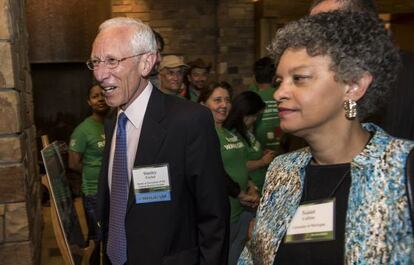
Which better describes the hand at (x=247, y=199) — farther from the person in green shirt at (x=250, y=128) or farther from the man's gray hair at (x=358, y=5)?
the man's gray hair at (x=358, y=5)

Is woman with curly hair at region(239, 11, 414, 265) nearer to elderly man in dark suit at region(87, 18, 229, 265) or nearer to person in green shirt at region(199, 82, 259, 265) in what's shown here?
elderly man in dark suit at region(87, 18, 229, 265)

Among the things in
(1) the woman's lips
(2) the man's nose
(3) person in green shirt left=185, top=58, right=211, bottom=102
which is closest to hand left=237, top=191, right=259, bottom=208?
(2) the man's nose

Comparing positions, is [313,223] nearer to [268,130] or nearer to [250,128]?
[250,128]

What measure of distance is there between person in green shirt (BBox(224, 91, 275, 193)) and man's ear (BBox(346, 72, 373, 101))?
89.8 inches

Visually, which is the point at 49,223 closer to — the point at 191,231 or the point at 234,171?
the point at 234,171

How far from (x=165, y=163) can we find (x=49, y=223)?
3.92 meters

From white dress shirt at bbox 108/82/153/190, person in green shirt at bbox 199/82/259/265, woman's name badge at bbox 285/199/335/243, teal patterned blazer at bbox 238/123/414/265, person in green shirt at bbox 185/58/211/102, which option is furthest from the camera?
person in green shirt at bbox 185/58/211/102

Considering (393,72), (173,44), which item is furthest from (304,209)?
(173,44)

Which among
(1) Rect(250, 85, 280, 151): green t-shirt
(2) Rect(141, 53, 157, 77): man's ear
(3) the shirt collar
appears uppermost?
(2) Rect(141, 53, 157, 77): man's ear

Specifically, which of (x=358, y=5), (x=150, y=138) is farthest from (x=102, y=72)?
(x=358, y=5)

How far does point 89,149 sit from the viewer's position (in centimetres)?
394

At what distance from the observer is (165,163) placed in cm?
187

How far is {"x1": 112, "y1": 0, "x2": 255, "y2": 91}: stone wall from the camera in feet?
23.9

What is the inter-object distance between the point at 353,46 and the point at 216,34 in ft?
20.6
